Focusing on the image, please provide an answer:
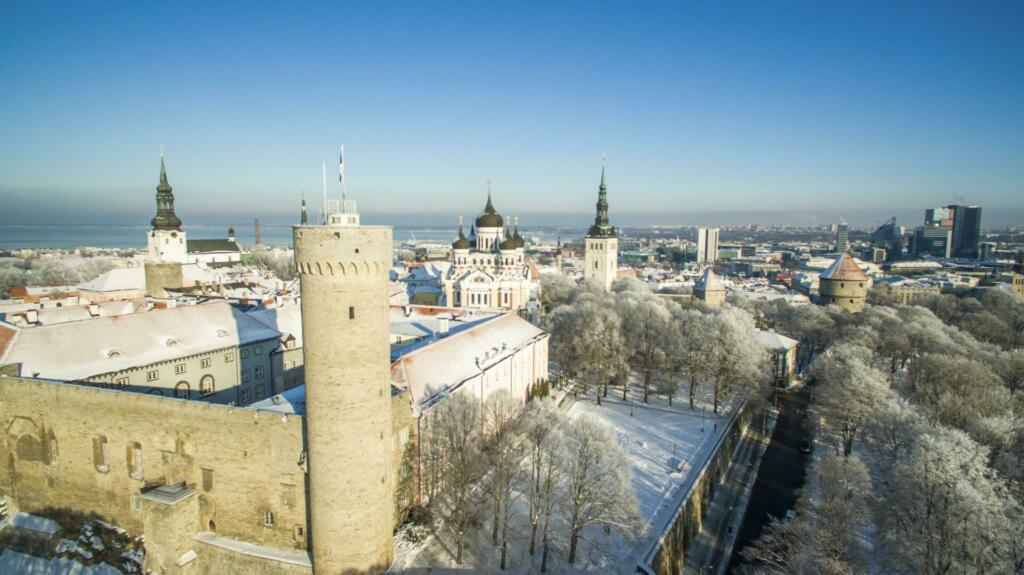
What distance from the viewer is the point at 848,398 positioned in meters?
38.6

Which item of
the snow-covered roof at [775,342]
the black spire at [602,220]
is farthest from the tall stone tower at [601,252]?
the snow-covered roof at [775,342]

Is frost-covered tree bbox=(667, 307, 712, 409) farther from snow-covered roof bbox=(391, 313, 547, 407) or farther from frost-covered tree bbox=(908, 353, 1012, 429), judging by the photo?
frost-covered tree bbox=(908, 353, 1012, 429)

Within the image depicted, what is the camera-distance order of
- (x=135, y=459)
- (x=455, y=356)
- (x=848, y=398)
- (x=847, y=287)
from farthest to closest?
(x=847, y=287)
(x=848, y=398)
(x=455, y=356)
(x=135, y=459)

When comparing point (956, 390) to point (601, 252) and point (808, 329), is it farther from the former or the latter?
point (601, 252)

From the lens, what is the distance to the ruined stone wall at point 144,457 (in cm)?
2470

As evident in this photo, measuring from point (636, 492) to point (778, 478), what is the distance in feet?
36.0

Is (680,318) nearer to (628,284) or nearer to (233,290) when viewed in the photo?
(628,284)

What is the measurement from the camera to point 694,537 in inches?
1257

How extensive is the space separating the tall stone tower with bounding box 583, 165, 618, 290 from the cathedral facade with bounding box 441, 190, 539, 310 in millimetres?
22373

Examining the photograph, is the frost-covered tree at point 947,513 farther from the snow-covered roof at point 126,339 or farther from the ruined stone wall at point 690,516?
the snow-covered roof at point 126,339

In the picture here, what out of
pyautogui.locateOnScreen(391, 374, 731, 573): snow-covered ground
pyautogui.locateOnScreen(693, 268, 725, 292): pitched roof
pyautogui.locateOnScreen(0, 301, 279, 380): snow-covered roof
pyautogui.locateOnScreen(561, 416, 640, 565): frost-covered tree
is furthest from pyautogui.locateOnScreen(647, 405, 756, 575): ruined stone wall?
pyautogui.locateOnScreen(693, 268, 725, 292): pitched roof

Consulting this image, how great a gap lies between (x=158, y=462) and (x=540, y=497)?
1711 centimetres

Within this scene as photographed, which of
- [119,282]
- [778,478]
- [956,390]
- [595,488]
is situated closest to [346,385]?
[595,488]

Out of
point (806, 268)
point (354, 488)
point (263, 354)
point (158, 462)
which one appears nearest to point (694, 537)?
point (354, 488)
